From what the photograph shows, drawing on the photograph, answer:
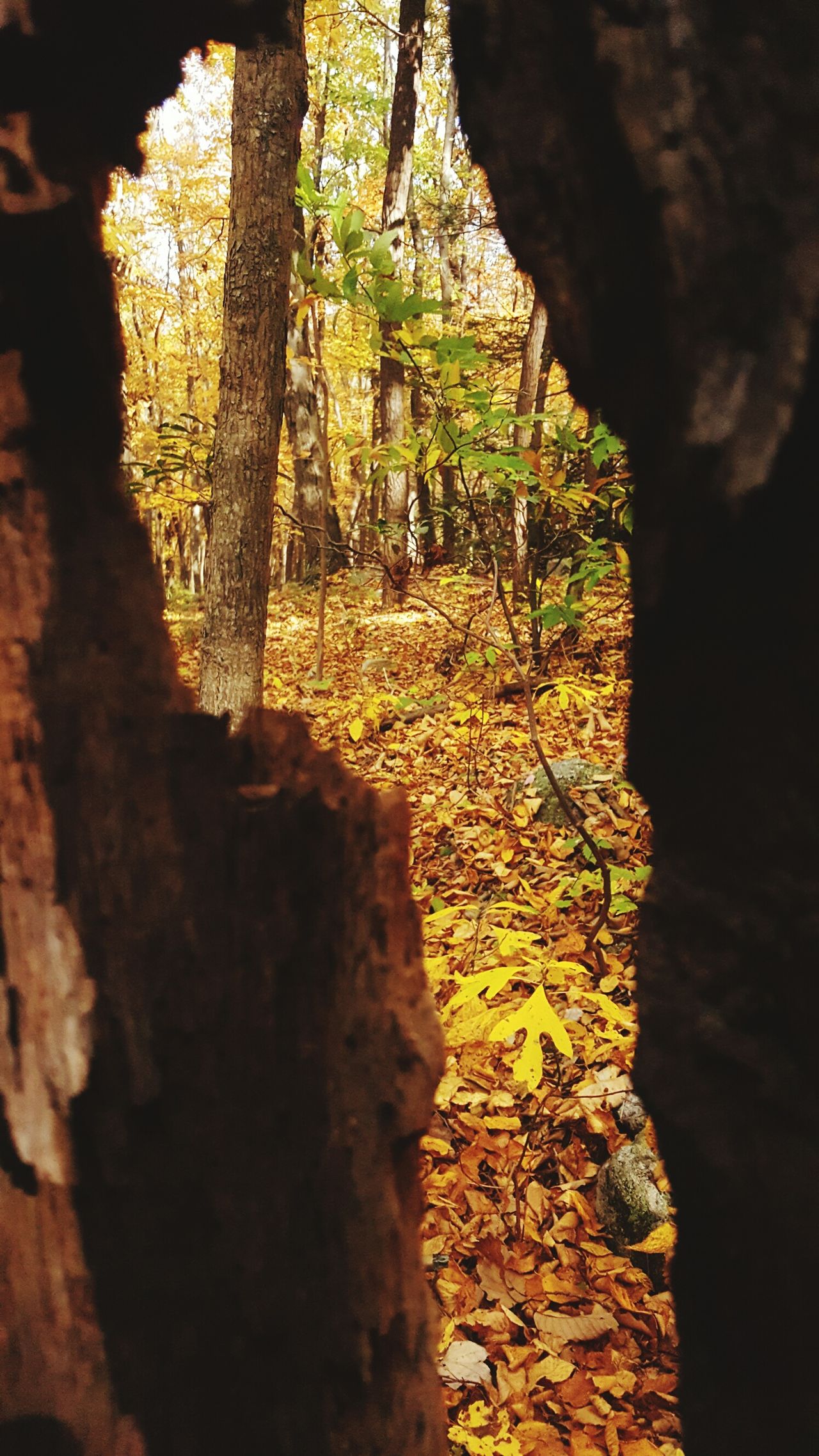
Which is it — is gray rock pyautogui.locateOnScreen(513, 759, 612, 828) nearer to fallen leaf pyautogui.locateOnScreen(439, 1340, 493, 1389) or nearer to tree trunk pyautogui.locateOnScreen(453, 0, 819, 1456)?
fallen leaf pyautogui.locateOnScreen(439, 1340, 493, 1389)

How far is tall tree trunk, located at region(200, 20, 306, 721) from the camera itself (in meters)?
3.76

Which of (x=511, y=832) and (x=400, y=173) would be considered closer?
(x=511, y=832)

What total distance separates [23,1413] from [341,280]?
2416mm

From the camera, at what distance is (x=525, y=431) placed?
6391 millimetres

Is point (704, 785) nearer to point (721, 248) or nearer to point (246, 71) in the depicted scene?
point (721, 248)

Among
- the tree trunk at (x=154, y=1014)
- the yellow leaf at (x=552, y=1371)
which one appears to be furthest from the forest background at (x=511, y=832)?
the tree trunk at (x=154, y=1014)

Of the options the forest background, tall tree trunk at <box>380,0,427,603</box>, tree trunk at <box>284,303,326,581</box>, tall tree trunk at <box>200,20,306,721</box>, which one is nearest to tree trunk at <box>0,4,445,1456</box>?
the forest background

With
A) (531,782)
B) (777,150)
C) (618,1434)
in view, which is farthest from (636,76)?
(531,782)

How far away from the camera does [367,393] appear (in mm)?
23016

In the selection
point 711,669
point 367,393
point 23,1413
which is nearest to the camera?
point 711,669

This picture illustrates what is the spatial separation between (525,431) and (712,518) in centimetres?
627

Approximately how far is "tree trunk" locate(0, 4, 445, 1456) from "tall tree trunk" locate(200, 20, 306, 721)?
3298 mm

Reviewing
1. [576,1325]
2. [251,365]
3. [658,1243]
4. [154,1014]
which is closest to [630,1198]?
[658,1243]

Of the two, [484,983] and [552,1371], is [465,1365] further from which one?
[484,983]
